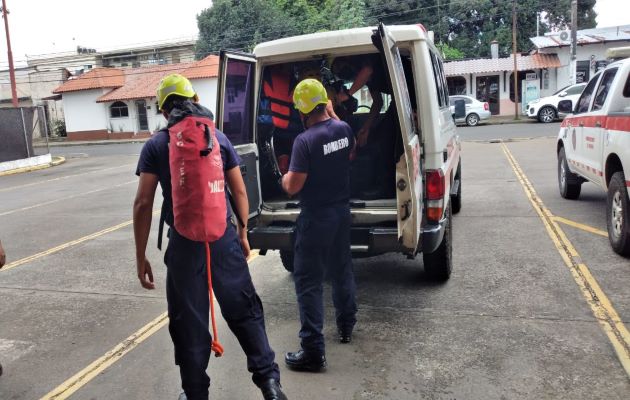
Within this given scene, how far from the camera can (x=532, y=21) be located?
140ft

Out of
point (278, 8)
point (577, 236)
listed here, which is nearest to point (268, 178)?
point (577, 236)

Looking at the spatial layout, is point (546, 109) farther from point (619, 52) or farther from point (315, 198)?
point (315, 198)

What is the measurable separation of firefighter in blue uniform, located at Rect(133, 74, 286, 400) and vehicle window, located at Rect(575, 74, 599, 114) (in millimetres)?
5939

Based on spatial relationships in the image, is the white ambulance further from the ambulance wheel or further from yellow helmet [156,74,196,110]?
yellow helmet [156,74,196,110]

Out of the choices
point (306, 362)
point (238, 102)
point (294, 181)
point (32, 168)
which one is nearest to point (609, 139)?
A: point (238, 102)

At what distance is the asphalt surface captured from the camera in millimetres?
3463

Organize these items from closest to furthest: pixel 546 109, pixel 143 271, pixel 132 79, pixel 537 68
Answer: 1. pixel 143 271
2. pixel 546 109
3. pixel 537 68
4. pixel 132 79

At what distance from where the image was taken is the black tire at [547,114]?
83.4 feet

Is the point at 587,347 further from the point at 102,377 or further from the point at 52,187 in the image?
the point at 52,187

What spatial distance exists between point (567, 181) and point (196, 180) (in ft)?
24.0

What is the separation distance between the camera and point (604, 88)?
6785 millimetres

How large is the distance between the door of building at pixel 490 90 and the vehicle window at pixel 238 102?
31424 millimetres

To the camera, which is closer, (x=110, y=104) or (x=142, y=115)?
(x=142, y=115)

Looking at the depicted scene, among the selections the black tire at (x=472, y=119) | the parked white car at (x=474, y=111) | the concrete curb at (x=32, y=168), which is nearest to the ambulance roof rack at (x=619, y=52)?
the concrete curb at (x=32, y=168)
